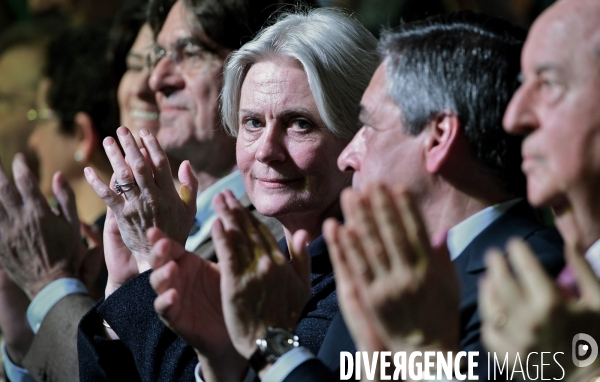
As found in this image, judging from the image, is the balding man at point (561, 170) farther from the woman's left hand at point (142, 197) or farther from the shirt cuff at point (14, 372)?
the shirt cuff at point (14, 372)

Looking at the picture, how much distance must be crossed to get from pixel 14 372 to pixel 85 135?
1.45 meters

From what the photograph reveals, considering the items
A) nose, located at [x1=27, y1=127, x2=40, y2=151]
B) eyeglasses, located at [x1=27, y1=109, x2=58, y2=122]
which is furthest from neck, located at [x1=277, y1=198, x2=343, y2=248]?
nose, located at [x1=27, y1=127, x2=40, y2=151]

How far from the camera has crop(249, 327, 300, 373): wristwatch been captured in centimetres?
165

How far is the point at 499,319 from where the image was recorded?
135cm

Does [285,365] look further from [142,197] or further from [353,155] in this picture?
[142,197]

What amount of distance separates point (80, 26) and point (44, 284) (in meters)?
2.23

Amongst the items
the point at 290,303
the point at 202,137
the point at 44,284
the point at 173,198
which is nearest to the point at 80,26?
the point at 202,137

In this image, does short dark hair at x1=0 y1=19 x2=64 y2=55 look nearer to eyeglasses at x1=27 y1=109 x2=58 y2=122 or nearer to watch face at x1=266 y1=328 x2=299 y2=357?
eyeglasses at x1=27 y1=109 x2=58 y2=122

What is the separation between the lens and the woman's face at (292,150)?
2.43 meters

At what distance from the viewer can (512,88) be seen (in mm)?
1722

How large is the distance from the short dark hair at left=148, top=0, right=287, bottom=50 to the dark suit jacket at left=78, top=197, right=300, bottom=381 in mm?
1100

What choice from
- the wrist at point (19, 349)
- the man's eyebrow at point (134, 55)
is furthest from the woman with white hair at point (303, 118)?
the man's eyebrow at point (134, 55)

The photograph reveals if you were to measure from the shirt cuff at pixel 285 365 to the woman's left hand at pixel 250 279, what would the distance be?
6cm

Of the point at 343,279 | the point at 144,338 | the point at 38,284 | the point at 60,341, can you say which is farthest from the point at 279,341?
the point at 38,284
